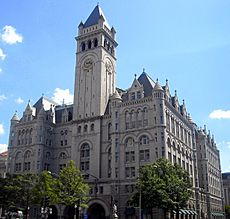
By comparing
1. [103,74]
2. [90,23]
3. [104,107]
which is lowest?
[104,107]

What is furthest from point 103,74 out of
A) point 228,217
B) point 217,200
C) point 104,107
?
point 228,217

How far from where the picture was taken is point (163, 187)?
196 feet

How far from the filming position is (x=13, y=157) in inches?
3915

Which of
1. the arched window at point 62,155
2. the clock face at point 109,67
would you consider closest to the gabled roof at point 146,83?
the clock face at point 109,67

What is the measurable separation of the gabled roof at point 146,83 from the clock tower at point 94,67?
488 inches

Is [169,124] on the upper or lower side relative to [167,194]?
upper

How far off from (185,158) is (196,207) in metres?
14.0

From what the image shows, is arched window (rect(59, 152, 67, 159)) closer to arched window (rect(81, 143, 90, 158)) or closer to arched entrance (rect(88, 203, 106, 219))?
arched window (rect(81, 143, 90, 158))

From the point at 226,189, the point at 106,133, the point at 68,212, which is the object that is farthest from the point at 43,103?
the point at 226,189

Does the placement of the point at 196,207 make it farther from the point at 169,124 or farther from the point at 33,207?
the point at 33,207

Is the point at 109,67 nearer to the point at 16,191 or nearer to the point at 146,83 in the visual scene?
the point at 146,83

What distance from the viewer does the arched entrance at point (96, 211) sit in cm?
8206

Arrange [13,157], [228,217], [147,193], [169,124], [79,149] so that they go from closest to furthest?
[147,193], [169,124], [79,149], [13,157], [228,217]

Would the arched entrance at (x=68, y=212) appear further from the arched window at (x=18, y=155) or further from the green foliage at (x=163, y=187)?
the green foliage at (x=163, y=187)
